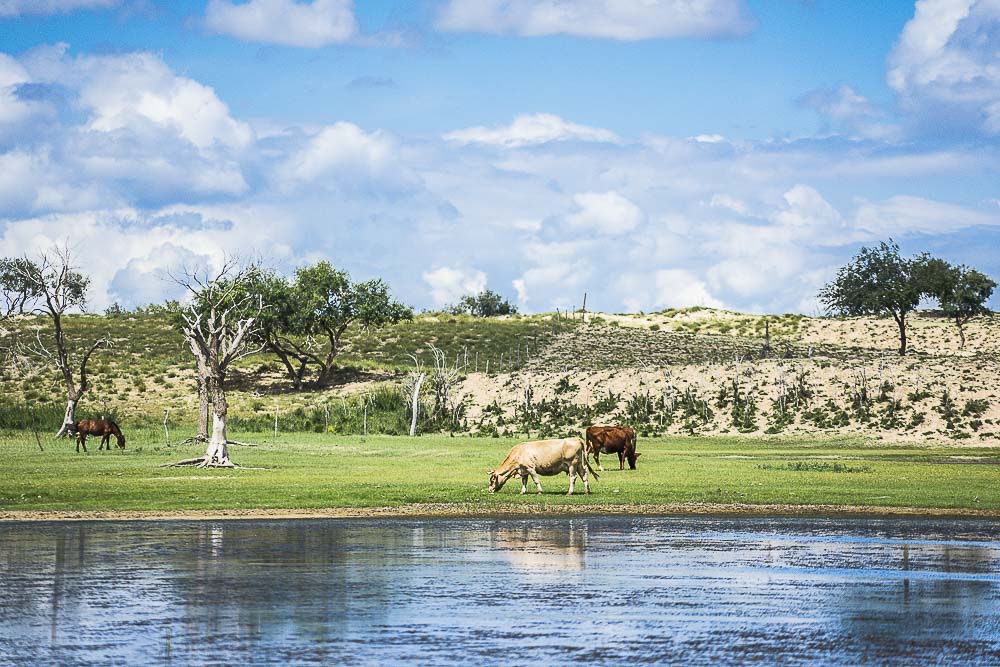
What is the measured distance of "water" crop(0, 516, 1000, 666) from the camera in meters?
12.9

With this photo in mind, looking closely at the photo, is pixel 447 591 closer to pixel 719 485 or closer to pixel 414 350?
pixel 719 485

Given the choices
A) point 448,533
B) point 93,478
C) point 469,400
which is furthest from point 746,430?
point 448,533

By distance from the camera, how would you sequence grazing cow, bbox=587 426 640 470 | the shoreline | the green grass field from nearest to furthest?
the shoreline < the green grass field < grazing cow, bbox=587 426 640 470

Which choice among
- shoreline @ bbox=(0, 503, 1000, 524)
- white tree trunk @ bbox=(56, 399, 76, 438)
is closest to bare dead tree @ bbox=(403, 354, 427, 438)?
white tree trunk @ bbox=(56, 399, 76, 438)

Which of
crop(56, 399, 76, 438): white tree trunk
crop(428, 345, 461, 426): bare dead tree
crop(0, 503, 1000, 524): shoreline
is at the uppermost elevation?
crop(428, 345, 461, 426): bare dead tree

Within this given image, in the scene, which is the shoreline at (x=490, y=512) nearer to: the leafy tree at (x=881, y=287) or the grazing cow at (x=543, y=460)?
the grazing cow at (x=543, y=460)

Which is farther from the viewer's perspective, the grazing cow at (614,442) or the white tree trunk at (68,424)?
the white tree trunk at (68,424)

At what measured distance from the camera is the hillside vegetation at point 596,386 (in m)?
73.0

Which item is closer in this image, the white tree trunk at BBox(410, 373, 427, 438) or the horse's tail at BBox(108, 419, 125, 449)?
the horse's tail at BBox(108, 419, 125, 449)

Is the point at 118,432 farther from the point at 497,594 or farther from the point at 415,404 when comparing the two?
the point at 497,594

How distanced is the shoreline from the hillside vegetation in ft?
130

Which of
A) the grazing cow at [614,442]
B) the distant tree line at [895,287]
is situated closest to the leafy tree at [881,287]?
the distant tree line at [895,287]

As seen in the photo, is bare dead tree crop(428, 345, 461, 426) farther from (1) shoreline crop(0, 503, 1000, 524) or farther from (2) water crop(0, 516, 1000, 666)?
(2) water crop(0, 516, 1000, 666)

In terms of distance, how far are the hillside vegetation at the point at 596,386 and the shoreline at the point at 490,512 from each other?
3955 cm
